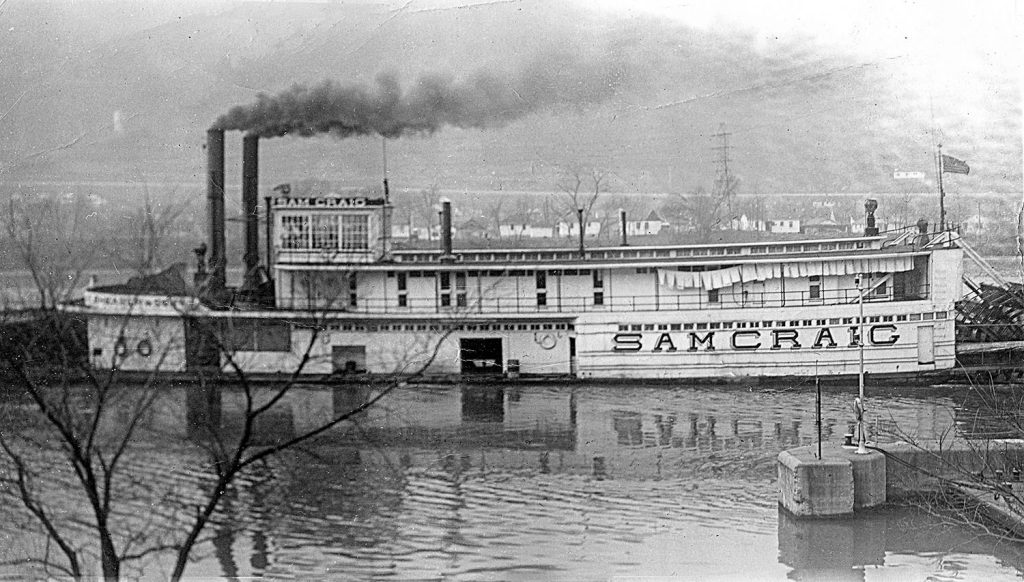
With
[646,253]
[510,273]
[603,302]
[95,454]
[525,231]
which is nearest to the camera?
[95,454]

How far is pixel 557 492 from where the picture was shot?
25.7 ft

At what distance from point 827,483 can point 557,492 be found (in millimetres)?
1978

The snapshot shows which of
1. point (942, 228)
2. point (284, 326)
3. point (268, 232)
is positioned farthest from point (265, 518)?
point (942, 228)

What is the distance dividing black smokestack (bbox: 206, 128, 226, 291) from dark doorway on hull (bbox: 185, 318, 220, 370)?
106cm

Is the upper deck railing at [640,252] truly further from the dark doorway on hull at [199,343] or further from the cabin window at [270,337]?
the dark doorway on hull at [199,343]

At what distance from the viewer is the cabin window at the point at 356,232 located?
30.6 ft

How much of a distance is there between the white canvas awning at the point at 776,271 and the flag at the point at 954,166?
0.86m

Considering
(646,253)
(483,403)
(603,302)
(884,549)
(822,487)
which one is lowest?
(884,549)

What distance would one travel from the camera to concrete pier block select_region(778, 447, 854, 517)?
7.10 m

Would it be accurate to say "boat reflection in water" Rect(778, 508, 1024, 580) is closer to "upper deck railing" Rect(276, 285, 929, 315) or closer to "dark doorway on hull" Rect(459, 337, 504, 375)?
"upper deck railing" Rect(276, 285, 929, 315)

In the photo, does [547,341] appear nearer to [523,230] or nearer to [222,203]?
[523,230]

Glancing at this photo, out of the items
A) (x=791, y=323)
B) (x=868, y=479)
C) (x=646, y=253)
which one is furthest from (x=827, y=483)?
(x=646, y=253)

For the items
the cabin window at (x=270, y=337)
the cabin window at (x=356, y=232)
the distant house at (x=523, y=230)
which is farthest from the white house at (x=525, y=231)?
the cabin window at (x=270, y=337)

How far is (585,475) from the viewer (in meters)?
8.16
